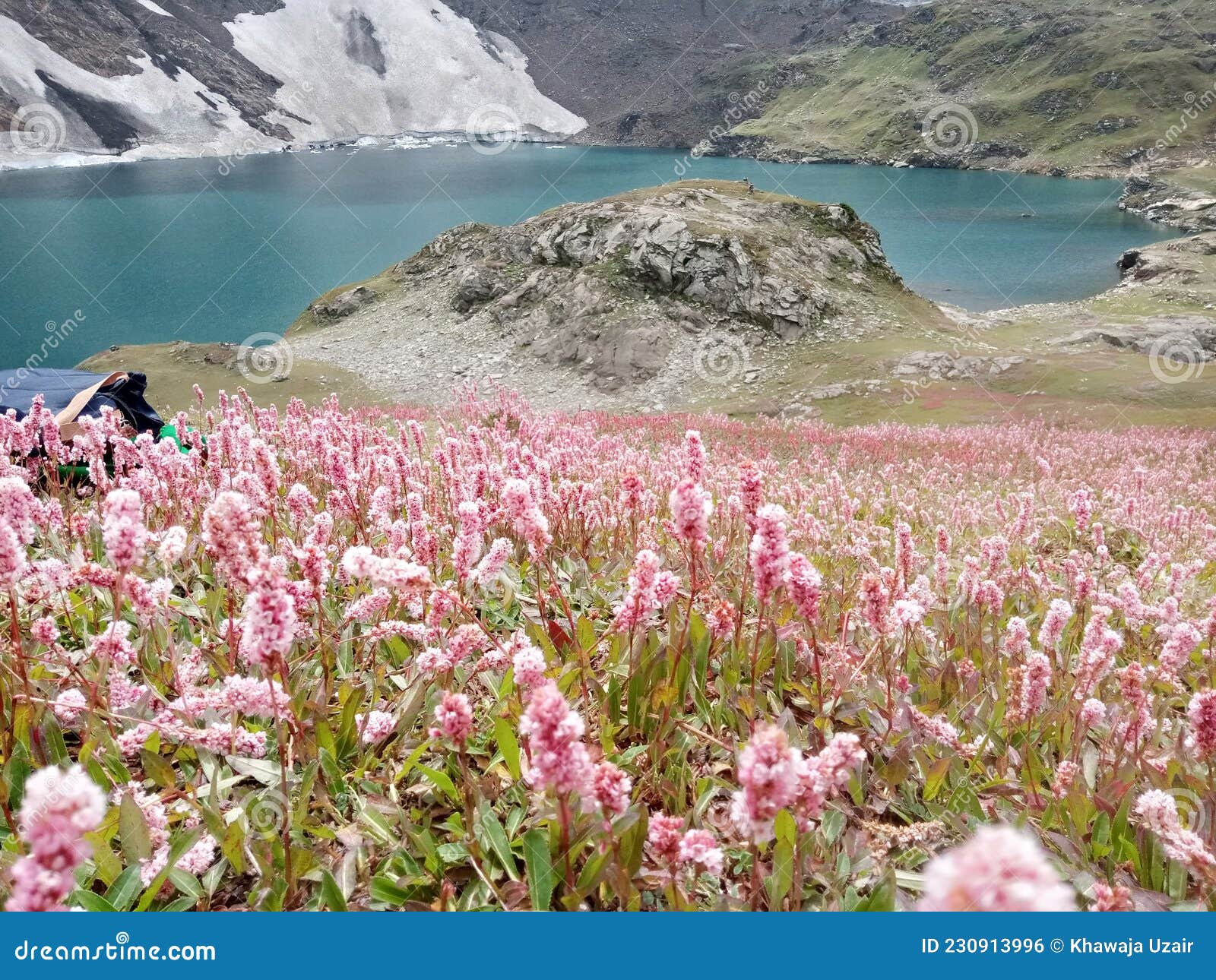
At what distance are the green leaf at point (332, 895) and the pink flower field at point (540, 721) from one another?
0.04 feet

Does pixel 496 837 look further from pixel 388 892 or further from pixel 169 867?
pixel 169 867

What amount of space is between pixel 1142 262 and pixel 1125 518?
72.1m

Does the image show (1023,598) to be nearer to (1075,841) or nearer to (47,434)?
(1075,841)

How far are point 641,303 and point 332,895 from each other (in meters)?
35.0

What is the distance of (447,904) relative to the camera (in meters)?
1.95

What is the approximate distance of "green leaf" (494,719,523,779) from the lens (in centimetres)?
242

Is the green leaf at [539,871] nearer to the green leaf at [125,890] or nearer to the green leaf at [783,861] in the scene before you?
the green leaf at [783,861]

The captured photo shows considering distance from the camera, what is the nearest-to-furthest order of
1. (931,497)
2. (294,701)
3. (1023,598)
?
1. (294,701)
2. (1023,598)
3. (931,497)

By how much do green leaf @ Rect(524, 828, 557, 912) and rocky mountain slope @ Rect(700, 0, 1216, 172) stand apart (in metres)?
172

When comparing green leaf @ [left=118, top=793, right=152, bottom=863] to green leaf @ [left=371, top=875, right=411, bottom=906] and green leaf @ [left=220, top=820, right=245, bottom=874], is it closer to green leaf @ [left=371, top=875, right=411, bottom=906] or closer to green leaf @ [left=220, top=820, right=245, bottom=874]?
green leaf @ [left=220, top=820, right=245, bottom=874]

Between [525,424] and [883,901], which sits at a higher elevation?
[525,424]

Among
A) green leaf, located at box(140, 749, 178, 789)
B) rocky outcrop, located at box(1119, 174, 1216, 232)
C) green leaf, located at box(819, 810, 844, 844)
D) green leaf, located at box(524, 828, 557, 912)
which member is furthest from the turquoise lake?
green leaf, located at box(819, 810, 844, 844)

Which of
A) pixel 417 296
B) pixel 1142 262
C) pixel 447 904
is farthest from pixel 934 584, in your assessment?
pixel 1142 262

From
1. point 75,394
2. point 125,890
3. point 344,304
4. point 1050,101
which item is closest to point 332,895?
point 125,890
